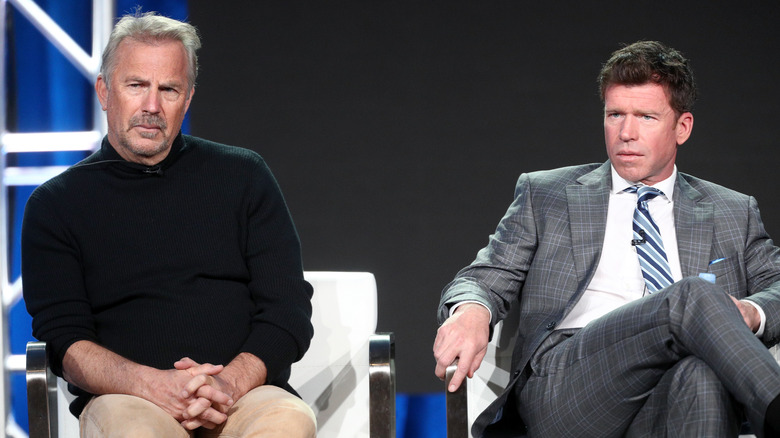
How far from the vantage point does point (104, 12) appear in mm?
4043

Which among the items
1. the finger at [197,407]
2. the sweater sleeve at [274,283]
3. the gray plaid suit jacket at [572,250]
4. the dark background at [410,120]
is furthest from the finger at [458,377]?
the dark background at [410,120]

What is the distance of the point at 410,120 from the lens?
155 inches

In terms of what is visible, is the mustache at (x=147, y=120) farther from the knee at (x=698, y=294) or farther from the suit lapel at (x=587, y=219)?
the knee at (x=698, y=294)

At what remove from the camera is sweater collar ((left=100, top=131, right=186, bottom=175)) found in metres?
2.41

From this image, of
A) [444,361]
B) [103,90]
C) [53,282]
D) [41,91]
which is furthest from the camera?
[41,91]

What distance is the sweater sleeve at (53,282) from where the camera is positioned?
2.21 metres

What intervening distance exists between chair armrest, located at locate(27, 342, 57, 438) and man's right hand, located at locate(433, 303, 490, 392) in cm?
93

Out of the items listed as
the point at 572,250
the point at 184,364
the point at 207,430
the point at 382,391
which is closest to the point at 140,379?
the point at 184,364

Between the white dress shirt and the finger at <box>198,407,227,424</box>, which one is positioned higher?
the white dress shirt

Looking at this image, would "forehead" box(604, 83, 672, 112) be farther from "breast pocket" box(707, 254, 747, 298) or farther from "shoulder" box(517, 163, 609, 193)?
"breast pocket" box(707, 254, 747, 298)

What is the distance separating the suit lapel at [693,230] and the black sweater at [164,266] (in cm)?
107

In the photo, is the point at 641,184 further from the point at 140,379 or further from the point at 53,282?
the point at 53,282

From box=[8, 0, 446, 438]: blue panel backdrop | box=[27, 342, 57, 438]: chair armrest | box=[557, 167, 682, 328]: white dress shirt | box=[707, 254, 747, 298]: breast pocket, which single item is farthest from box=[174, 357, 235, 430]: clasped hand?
box=[8, 0, 446, 438]: blue panel backdrop

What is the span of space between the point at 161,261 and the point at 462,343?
0.82m
